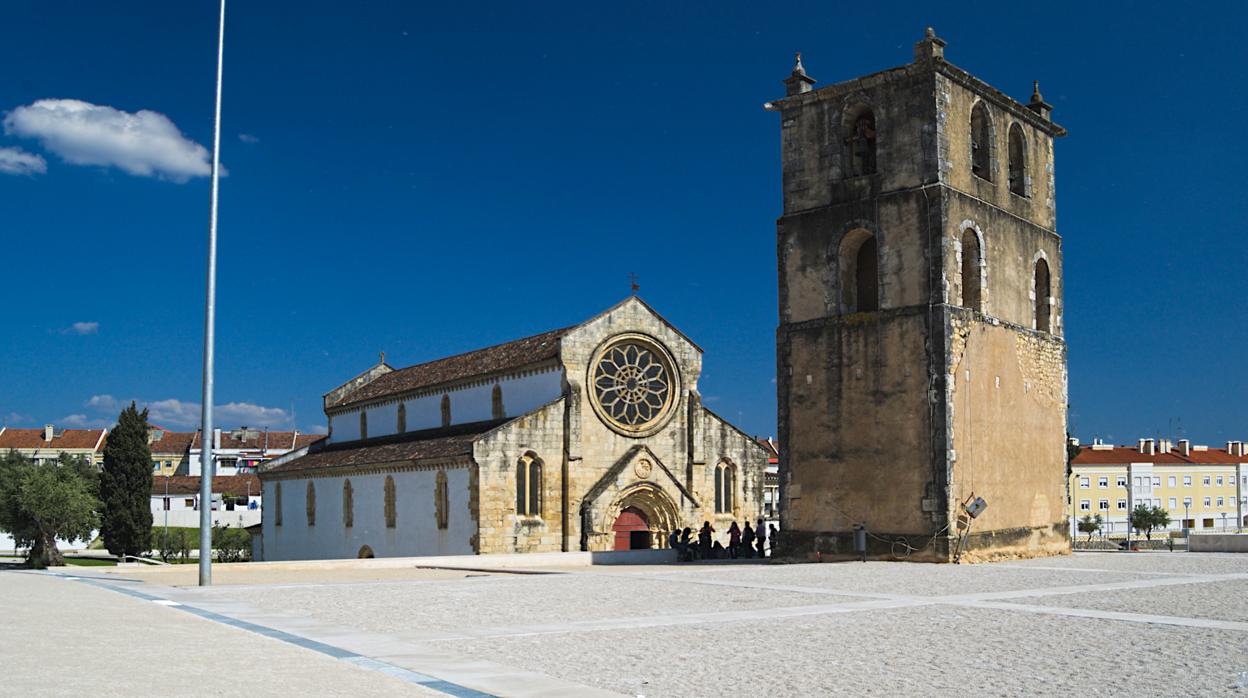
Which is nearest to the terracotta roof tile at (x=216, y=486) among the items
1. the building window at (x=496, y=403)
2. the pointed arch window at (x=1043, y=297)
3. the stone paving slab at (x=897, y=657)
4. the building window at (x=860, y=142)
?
the building window at (x=496, y=403)

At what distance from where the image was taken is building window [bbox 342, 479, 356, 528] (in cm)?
5022

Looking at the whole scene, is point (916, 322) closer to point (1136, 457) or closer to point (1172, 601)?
point (1172, 601)

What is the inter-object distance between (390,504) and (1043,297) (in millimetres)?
27095

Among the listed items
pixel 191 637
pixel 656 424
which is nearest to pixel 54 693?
pixel 191 637

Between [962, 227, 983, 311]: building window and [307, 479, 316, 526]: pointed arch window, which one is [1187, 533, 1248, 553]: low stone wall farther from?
[307, 479, 316, 526]: pointed arch window

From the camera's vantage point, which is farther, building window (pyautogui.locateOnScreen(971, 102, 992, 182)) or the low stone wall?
the low stone wall

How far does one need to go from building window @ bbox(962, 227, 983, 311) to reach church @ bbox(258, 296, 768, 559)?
17968 mm

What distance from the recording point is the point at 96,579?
22.4 m

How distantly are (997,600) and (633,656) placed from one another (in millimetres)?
8049

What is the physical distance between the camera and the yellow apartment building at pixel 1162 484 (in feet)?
341

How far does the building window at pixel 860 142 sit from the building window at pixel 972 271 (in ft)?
10.5

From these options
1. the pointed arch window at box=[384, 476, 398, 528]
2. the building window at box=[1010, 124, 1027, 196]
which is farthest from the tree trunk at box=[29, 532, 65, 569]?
the building window at box=[1010, 124, 1027, 196]

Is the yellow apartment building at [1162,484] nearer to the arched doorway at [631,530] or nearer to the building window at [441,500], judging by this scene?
the arched doorway at [631,530]

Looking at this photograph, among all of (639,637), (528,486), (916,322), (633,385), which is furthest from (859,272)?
(639,637)
